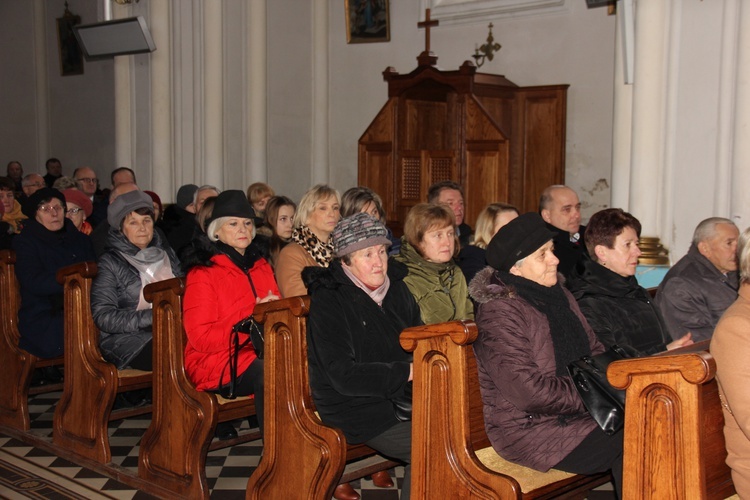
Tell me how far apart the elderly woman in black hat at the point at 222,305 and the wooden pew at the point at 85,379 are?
614 millimetres

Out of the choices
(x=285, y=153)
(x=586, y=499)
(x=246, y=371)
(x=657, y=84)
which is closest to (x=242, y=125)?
(x=285, y=153)

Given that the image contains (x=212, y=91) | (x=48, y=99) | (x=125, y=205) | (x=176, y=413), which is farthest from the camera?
(x=48, y=99)

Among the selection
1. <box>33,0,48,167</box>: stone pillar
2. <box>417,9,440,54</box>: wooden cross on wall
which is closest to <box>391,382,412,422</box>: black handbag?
<box>417,9,440,54</box>: wooden cross on wall

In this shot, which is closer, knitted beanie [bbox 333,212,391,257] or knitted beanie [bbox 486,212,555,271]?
knitted beanie [bbox 486,212,555,271]

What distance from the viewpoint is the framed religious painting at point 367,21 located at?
404 inches

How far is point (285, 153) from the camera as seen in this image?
10625 mm

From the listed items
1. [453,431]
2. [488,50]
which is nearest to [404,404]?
[453,431]

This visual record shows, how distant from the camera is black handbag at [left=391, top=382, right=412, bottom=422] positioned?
11.6ft

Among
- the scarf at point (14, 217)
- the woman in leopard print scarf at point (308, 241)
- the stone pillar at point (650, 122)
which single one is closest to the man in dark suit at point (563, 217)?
the stone pillar at point (650, 122)

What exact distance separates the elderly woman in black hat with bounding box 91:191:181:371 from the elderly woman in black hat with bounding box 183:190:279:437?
1.84 ft

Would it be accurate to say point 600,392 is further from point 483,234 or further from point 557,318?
point 483,234

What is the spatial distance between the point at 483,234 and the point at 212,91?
16.5ft

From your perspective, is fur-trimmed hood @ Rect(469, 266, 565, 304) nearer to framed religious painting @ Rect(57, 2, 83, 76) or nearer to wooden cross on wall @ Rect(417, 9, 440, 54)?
wooden cross on wall @ Rect(417, 9, 440, 54)

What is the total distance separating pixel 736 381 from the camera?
8.50 feet
